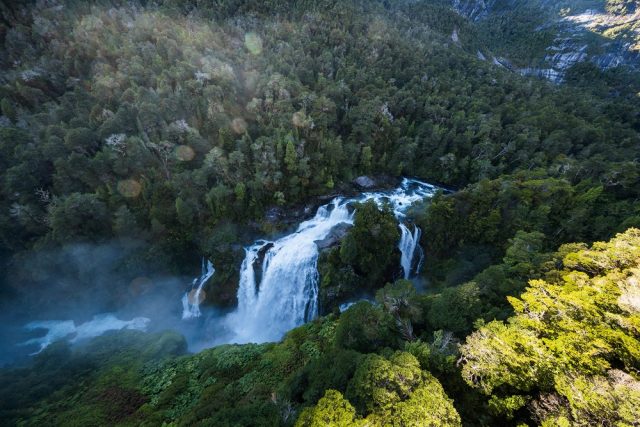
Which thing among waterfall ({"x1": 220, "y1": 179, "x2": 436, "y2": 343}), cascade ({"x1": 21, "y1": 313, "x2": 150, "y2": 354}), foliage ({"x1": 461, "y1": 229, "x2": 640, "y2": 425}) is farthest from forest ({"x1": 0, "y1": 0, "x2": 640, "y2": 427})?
waterfall ({"x1": 220, "y1": 179, "x2": 436, "y2": 343})

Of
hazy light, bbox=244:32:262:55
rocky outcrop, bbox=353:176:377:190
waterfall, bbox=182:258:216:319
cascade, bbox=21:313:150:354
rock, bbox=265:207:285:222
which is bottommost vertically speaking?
cascade, bbox=21:313:150:354

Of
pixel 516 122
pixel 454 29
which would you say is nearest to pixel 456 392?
pixel 516 122

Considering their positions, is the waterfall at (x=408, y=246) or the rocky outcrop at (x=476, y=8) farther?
the rocky outcrop at (x=476, y=8)

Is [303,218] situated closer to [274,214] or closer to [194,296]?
[274,214]

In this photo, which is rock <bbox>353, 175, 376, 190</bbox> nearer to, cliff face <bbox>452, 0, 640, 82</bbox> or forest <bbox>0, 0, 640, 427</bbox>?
forest <bbox>0, 0, 640, 427</bbox>

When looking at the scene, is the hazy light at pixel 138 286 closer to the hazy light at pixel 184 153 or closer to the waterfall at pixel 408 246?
the hazy light at pixel 184 153

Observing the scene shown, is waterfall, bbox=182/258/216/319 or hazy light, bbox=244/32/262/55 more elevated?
hazy light, bbox=244/32/262/55

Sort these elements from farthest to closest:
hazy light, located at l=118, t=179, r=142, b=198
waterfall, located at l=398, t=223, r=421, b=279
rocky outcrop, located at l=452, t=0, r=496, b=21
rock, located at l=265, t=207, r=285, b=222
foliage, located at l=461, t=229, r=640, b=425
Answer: rocky outcrop, located at l=452, t=0, r=496, b=21, rock, located at l=265, t=207, r=285, b=222, waterfall, located at l=398, t=223, r=421, b=279, hazy light, located at l=118, t=179, r=142, b=198, foliage, located at l=461, t=229, r=640, b=425

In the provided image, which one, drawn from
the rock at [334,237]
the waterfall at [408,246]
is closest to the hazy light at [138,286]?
the rock at [334,237]
